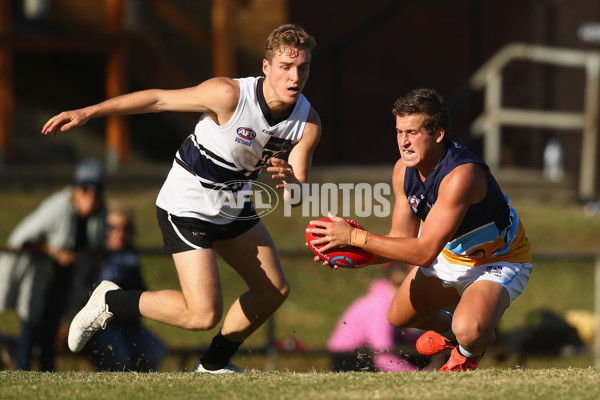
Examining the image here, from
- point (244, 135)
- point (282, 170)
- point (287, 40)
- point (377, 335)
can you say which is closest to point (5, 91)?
point (377, 335)

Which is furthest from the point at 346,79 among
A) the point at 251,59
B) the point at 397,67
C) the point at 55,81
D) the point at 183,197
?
the point at 183,197

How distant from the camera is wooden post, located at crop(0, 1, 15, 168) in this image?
11.5 metres

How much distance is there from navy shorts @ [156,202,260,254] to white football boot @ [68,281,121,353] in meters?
0.68

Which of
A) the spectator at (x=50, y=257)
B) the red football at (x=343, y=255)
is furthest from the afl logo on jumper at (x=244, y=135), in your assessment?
the spectator at (x=50, y=257)

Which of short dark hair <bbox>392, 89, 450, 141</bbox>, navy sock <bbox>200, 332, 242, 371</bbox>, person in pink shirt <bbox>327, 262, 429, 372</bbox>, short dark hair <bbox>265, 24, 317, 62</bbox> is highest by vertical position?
short dark hair <bbox>265, 24, 317, 62</bbox>

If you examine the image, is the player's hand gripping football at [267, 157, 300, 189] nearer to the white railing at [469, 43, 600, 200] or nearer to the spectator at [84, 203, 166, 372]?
the spectator at [84, 203, 166, 372]

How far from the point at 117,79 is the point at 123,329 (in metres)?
4.65

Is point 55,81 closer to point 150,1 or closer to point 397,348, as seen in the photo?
point 150,1

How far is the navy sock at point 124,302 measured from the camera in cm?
620

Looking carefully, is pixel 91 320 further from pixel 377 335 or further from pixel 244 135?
pixel 377 335

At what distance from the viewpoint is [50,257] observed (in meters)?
8.92

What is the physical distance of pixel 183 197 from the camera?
6027 mm

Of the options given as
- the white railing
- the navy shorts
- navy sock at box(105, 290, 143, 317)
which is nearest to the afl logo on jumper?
Answer: the navy shorts

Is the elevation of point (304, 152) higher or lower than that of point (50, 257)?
higher
